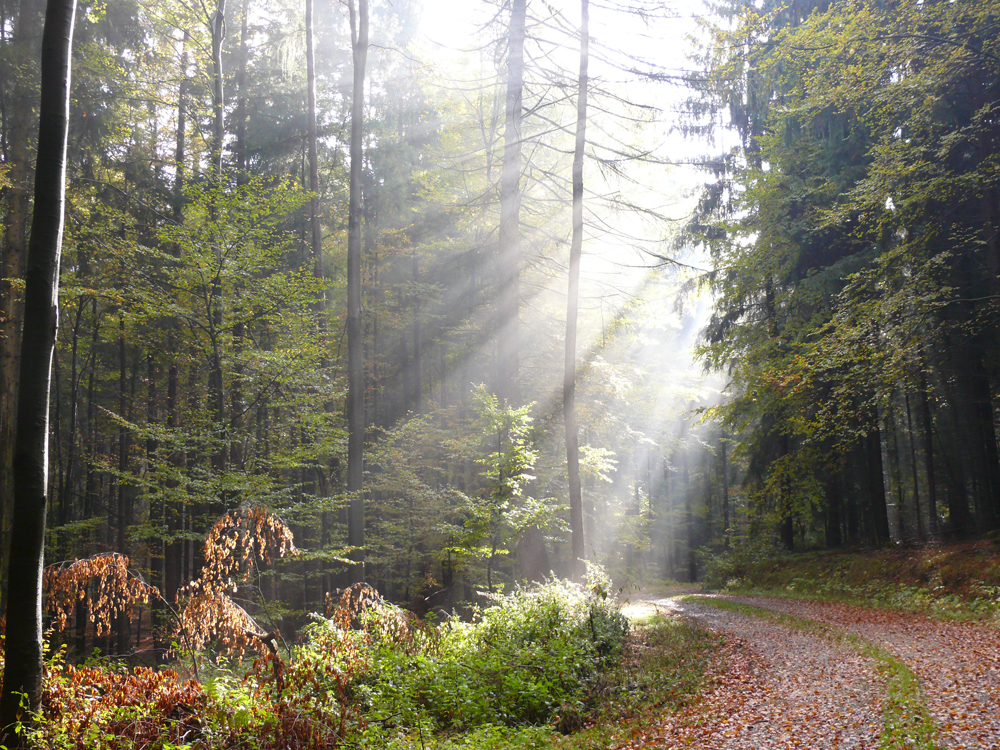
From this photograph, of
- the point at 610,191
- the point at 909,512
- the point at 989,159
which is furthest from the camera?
the point at 909,512

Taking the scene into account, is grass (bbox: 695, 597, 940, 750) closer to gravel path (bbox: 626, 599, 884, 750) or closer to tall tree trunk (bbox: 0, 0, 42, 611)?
gravel path (bbox: 626, 599, 884, 750)

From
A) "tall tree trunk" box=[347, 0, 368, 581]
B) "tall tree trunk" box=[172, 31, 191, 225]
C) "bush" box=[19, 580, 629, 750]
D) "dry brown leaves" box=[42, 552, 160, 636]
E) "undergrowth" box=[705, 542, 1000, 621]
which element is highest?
"tall tree trunk" box=[172, 31, 191, 225]

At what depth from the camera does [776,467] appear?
55.7 feet

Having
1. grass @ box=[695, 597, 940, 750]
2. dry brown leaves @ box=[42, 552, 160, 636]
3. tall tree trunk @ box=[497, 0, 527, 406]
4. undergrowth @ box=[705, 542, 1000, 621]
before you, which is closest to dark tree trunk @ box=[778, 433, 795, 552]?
undergrowth @ box=[705, 542, 1000, 621]

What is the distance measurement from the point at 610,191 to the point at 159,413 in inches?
645

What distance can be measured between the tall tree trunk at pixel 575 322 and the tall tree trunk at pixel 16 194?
1112cm

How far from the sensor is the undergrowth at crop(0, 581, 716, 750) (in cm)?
476

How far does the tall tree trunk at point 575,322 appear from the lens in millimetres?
12750

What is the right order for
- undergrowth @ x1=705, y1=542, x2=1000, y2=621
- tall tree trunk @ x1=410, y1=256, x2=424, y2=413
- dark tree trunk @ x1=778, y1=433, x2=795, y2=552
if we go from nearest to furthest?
undergrowth @ x1=705, y1=542, x2=1000, y2=621
dark tree trunk @ x1=778, y1=433, x2=795, y2=552
tall tree trunk @ x1=410, y1=256, x2=424, y2=413

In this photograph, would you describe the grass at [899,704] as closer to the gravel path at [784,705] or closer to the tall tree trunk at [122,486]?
the gravel path at [784,705]

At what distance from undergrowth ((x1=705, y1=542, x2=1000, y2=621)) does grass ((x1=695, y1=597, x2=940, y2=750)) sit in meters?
2.94

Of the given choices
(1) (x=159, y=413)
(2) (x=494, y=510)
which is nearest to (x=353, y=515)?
(2) (x=494, y=510)

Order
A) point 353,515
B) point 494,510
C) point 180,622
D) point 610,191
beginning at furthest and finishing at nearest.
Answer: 1. point 610,191
2. point 353,515
3. point 494,510
4. point 180,622

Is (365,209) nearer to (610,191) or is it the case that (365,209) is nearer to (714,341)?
(610,191)
